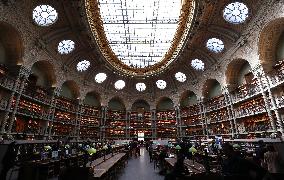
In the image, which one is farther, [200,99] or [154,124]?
[154,124]

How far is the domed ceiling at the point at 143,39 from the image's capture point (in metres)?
16.6

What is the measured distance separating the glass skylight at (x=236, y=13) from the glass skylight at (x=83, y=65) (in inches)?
687

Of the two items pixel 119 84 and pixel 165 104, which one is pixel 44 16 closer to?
pixel 119 84

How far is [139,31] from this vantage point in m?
22.4

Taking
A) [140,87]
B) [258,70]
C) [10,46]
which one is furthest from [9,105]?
[258,70]

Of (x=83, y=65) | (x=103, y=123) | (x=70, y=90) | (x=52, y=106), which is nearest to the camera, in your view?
(x=52, y=106)

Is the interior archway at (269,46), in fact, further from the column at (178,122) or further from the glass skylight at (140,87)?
the glass skylight at (140,87)

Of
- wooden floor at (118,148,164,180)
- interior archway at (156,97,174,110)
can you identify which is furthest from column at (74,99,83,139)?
wooden floor at (118,148,164,180)

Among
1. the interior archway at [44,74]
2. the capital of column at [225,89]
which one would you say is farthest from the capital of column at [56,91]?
the capital of column at [225,89]

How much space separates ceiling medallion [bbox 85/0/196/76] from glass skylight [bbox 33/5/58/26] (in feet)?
11.0

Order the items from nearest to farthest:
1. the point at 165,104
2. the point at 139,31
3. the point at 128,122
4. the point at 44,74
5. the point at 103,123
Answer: the point at 44,74 < the point at 139,31 < the point at 103,123 < the point at 128,122 < the point at 165,104

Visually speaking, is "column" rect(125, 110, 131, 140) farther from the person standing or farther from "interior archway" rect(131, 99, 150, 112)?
the person standing

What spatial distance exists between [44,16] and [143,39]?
451 inches

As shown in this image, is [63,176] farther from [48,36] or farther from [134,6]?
[134,6]
